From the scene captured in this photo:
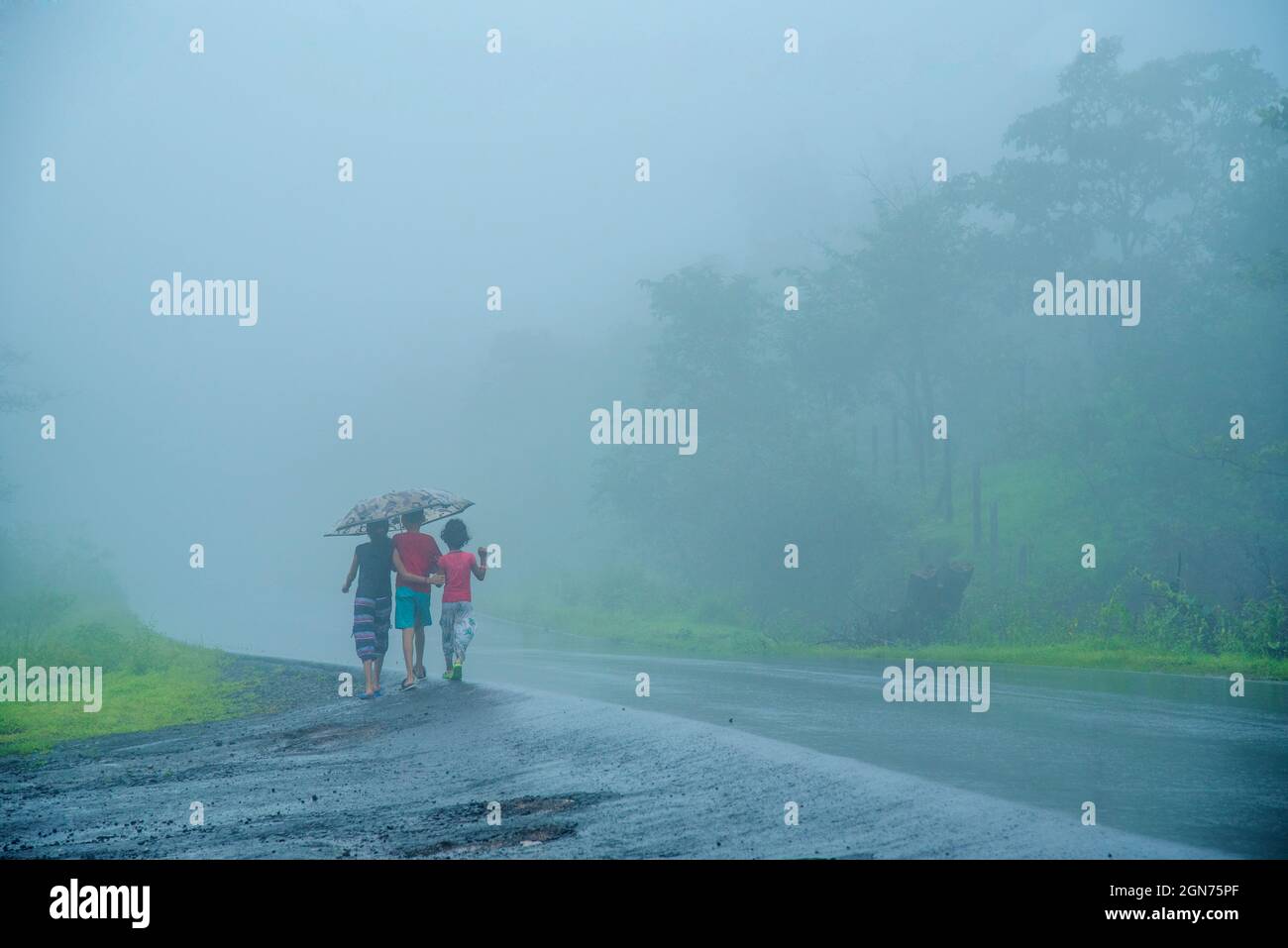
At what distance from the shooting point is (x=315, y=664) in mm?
23562

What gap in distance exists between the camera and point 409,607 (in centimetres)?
1614

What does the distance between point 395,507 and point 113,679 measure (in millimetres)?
9317

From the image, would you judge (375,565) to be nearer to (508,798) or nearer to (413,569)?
(413,569)

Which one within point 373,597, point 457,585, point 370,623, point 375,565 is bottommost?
point 370,623

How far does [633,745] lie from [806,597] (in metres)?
27.7

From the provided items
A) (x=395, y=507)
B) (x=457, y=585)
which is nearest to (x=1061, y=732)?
(x=457, y=585)

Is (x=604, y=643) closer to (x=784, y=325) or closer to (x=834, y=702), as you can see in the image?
(x=834, y=702)

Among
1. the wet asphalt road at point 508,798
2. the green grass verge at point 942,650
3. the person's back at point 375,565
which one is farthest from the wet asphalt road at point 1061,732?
the person's back at point 375,565

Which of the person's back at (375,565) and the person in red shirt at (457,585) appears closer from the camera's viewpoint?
the person's back at (375,565)

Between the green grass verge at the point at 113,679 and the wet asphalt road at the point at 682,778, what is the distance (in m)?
1.15

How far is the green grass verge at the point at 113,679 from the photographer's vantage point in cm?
1644

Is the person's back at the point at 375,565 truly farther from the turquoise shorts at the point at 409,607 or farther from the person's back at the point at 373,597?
the turquoise shorts at the point at 409,607

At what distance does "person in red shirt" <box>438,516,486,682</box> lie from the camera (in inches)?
631
